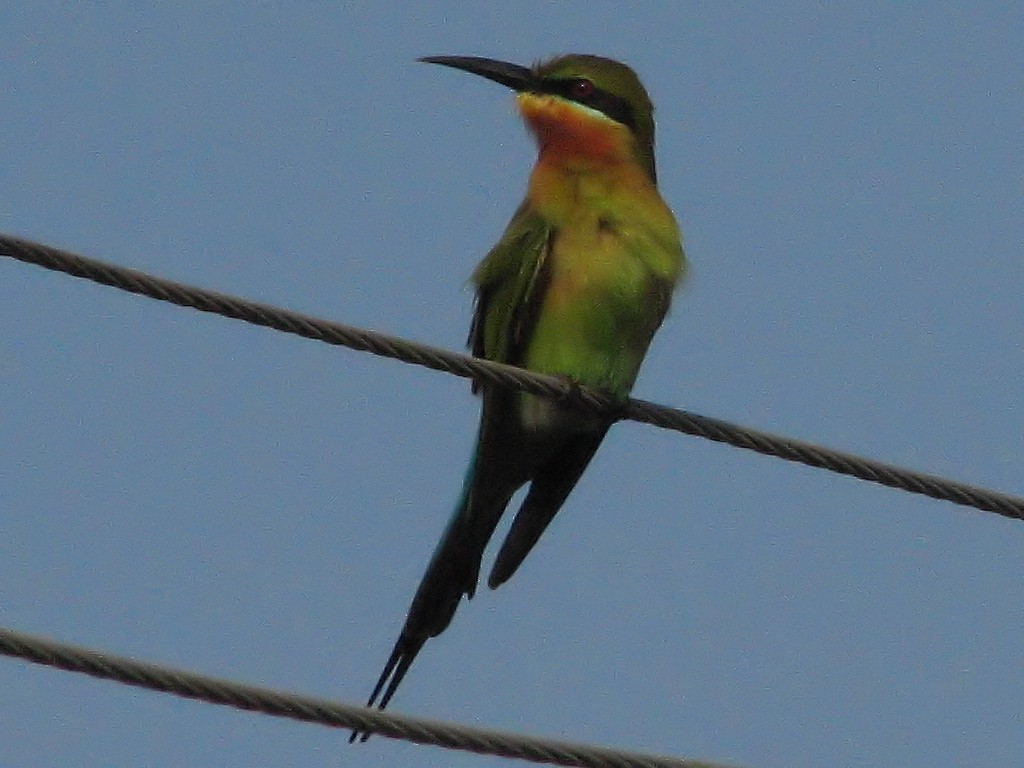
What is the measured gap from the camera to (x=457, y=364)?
3.51 metres

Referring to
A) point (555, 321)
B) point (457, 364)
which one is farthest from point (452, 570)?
point (457, 364)

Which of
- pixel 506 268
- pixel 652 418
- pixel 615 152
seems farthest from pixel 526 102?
pixel 652 418

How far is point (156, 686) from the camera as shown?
107 inches

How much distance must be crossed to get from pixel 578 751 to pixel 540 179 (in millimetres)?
2372

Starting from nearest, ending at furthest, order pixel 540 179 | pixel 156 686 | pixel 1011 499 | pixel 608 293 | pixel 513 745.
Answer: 1. pixel 156 686
2. pixel 513 745
3. pixel 1011 499
4. pixel 608 293
5. pixel 540 179

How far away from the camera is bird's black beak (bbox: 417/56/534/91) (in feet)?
17.4

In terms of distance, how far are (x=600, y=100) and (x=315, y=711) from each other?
9.35 feet

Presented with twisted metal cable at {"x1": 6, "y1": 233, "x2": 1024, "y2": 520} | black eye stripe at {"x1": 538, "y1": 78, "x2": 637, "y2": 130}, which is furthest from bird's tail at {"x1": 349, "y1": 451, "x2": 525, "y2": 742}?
black eye stripe at {"x1": 538, "y1": 78, "x2": 637, "y2": 130}

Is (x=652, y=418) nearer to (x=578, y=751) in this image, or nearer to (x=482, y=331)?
(x=482, y=331)

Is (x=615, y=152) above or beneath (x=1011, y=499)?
above

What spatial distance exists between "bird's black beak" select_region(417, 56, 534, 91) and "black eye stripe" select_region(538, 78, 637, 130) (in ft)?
0.28

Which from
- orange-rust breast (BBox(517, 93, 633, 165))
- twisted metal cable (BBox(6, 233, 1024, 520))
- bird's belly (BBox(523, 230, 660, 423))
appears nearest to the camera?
twisted metal cable (BBox(6, 233, 1024, 520))

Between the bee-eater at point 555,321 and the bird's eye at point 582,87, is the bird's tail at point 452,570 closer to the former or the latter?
the bee-eater at point 555,321

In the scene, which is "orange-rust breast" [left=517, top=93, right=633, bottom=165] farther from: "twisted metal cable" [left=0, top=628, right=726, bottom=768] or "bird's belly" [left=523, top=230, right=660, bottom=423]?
"twisted metal cable" [left=0, top=628, right=726, bottom=768]
